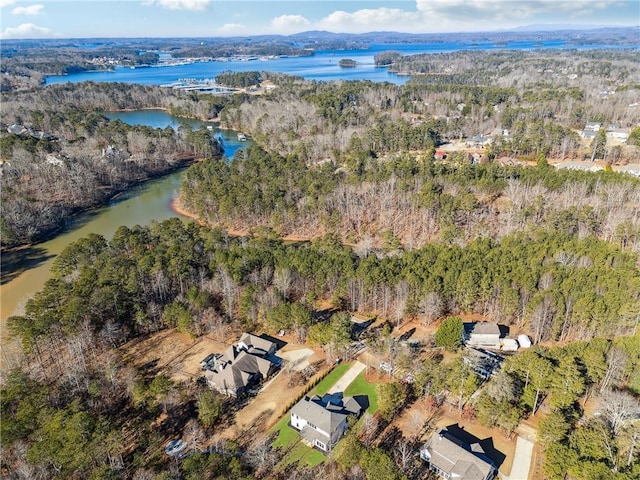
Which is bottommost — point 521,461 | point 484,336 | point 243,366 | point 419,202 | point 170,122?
point 521,461

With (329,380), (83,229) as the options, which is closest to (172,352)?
(329,380)

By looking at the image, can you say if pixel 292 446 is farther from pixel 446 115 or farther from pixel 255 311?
pixel 446 115

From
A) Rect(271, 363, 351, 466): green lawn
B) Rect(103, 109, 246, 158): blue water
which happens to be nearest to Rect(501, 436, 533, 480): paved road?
Rect(271, 363, 351, 466): green lawn

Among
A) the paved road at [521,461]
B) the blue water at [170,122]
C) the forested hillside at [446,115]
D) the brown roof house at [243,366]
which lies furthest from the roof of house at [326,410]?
the blue water at [170,122]

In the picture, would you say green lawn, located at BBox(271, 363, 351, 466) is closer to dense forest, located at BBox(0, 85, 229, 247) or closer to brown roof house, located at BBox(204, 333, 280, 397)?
brown roof house, located at BBox(204, 333, 280, 397)

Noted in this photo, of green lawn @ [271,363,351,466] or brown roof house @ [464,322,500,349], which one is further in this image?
brown roof house @ [464,322,500,349]

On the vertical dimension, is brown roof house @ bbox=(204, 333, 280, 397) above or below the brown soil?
above
